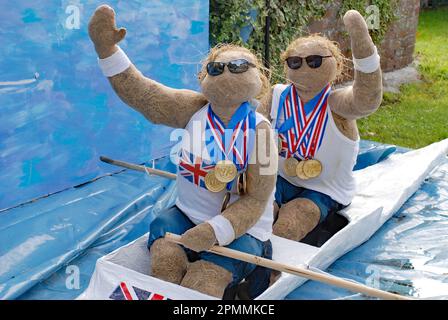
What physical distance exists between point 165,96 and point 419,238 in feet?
5.16

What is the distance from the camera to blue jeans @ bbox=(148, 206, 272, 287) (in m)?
2.32

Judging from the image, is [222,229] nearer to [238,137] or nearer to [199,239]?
[199,239]

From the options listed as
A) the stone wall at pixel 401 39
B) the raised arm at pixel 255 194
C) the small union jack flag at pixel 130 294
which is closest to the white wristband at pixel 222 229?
the raised arm at pixel 255 194

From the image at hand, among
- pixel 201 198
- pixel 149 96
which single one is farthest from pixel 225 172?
pixel 149 96

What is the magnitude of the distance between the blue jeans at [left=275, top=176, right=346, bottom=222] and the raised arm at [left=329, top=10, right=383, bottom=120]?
1.33 ft

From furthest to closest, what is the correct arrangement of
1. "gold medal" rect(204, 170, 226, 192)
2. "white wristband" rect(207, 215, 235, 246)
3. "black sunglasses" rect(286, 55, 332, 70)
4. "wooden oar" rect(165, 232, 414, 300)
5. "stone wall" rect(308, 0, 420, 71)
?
"stone wall" rect(308, 0, 420, 71) < "black sunglasses" rect(286, 55, 332, 70) < "gold medal" rect(204, 170, 226, 192) < "white wristband" rect(207, 215, 235, 246) < "wooden oar" rect(165, 232, 414, 300)

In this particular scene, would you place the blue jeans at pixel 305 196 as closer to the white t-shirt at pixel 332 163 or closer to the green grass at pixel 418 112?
the white t-shirt at pixel 332 163

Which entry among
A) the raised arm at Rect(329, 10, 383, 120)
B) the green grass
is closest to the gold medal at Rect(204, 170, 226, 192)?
the raised arm at Rect(329, 10, 383, 120)

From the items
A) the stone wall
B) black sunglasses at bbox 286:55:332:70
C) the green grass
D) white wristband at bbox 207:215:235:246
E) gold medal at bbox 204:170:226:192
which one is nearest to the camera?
white wristband at bbox 207:215:235:246

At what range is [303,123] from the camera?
9.50 feet

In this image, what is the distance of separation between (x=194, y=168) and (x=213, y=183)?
0.36ft

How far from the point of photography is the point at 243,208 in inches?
91.4

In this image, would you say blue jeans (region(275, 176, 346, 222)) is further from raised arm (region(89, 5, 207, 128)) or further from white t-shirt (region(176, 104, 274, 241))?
raised arm (region(89, 5, 207, 128))
